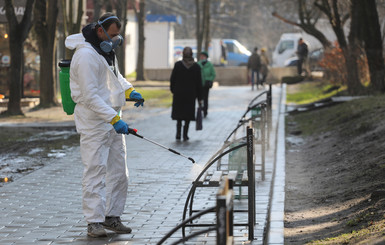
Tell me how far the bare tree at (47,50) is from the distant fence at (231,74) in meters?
21.4

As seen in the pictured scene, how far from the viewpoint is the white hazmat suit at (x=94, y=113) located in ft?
23.6

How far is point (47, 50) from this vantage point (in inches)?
949

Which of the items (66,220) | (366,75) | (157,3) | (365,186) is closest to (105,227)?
(66,220)

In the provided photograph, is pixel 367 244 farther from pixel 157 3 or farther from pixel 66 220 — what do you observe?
pixel 157 3

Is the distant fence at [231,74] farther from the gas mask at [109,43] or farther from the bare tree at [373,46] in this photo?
the gas mask at [109,43]

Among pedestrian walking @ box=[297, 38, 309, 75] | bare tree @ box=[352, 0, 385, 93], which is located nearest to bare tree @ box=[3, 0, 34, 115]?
bare tree @ box=[352, 0, 385, 93]

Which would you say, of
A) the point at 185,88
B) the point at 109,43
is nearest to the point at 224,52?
the point at 185,88

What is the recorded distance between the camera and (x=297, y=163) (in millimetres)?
13672

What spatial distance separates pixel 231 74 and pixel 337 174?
34.7m

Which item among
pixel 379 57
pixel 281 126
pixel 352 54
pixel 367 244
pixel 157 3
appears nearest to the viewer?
pixel 367 244

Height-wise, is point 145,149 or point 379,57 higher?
point 379,57

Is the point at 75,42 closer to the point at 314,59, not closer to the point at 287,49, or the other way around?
the point at 314,59

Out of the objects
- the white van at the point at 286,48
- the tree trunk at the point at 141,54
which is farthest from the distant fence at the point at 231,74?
the white van at the point at 286,48

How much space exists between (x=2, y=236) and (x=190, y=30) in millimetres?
73398
